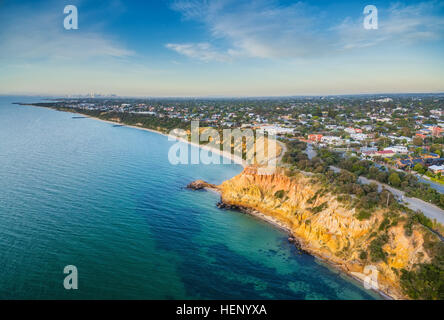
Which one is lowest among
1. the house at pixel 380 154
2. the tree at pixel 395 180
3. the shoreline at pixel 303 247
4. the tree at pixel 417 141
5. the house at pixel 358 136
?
the shoreline at pixel 303 247

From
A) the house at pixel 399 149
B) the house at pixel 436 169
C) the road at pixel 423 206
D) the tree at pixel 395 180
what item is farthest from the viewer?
the house at pixel 399 149

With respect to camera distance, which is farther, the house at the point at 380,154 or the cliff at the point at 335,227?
the house at the point at 380,154

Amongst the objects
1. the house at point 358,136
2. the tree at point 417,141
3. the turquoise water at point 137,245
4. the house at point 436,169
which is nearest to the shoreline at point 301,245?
the turquoise water at point 137,245

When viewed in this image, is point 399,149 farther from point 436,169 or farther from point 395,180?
point 395,180

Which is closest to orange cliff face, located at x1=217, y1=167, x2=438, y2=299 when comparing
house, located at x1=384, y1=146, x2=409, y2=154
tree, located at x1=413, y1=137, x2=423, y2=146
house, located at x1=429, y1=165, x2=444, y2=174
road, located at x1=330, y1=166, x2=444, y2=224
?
road, located at x1=330, y1=166, x2=444, y2=224

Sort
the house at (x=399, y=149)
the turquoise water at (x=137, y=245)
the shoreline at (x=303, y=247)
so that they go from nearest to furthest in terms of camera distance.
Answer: the turquoise water at (x=137, y=245), the shoreline at (x=303, y=247), the house at (x=399, y=149)

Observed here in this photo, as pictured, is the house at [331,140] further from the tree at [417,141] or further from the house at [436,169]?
the house at [436,169]

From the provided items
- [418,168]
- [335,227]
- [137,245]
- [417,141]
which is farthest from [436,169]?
[137,245]

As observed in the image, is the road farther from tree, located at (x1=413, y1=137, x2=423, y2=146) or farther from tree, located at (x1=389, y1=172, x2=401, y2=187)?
tree, located at (x1=413, y1=137, x2=423, y2=146)
